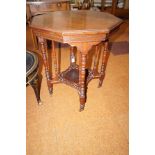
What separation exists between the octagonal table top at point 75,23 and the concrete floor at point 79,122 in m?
0.79

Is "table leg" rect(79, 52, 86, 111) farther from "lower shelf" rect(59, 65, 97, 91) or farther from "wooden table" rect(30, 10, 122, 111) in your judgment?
"lower shelf" rect(59, 65, 97, 91)

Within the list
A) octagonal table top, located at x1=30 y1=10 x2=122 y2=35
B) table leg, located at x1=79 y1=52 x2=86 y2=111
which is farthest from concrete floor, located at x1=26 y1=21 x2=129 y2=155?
octagonal table top, located at x1=30 y1=10 x2=122 y2=35

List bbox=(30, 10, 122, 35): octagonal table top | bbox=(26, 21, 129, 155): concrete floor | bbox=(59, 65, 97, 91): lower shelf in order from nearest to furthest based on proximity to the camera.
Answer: bbox=(30, 10, 122, 35): octagonal table top, bbox=(26, 21, 129, 155): concrete floor, bbox=(59, 65, 97, 91): lower shelf

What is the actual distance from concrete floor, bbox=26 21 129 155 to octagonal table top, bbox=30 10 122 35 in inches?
30.9

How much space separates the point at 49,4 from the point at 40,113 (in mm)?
1543

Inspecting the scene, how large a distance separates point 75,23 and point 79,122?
2.76 feet

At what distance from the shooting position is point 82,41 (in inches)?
47.9

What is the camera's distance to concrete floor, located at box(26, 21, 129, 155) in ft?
4.34

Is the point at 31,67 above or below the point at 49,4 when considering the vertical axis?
below

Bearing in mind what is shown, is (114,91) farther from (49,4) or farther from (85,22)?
(49,4)

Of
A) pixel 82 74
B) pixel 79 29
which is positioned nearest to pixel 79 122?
pixel 82 74
